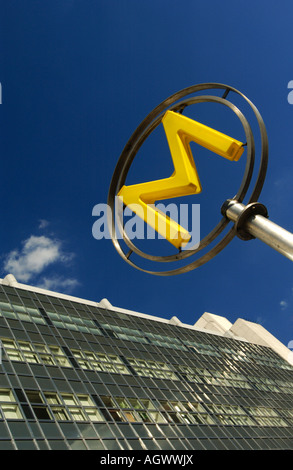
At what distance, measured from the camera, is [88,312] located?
4050 centimetres

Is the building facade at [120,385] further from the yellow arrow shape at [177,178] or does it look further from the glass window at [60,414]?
the yellow arrow shape at [177,178]

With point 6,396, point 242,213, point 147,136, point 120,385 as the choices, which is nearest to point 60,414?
point 6,396

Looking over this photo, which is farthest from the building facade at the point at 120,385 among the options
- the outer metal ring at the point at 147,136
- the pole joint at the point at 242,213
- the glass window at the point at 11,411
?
the pole joint at the point at 242,213

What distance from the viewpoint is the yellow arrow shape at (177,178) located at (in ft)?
31.7

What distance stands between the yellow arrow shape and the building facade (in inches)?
582

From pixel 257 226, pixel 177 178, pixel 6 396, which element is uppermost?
pixel 6 396

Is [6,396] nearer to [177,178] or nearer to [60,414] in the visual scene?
[60,414]

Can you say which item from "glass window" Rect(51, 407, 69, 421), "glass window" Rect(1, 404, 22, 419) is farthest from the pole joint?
"glass window" Rect(51, 407, 69, 421)

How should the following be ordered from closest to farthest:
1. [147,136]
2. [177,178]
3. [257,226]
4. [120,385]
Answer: [257,226]
[177,178]
[147,136]
[120,385]

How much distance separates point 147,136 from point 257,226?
5.63m

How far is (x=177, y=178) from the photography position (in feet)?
34.6

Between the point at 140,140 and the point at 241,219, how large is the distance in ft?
17.0

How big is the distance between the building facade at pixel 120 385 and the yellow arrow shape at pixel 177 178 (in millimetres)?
14780

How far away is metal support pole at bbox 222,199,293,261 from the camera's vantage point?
7337mm
